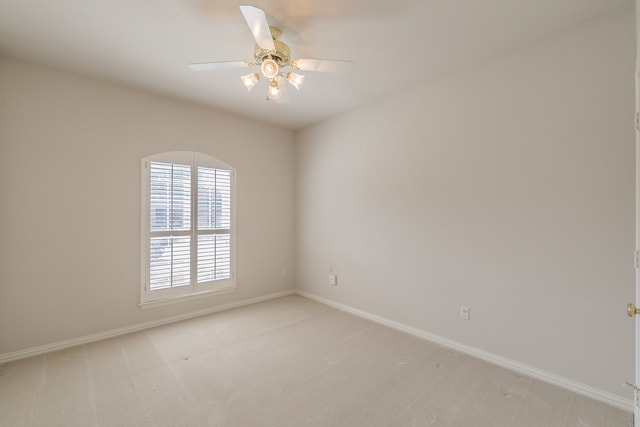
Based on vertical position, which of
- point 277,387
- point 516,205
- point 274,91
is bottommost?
point 277,387

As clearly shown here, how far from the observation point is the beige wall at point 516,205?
1.88 m

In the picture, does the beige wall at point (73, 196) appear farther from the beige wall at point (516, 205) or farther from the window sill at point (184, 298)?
the beige wall at point (516, 205)

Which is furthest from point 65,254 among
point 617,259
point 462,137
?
point 617,259

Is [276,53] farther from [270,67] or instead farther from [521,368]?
[521,368]

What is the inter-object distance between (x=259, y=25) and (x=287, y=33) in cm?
55

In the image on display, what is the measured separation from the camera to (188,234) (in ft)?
11.1

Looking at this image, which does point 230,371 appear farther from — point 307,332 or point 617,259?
point 617,259

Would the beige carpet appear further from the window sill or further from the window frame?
the window frame

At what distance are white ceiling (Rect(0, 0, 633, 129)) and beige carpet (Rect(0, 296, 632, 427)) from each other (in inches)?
106

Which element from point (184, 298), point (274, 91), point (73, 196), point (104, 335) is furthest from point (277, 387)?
point (73, 196)

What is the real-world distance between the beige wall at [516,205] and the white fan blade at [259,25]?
5.84 ft

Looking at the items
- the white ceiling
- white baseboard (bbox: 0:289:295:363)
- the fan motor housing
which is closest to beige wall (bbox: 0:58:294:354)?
white baseboard (bbox: 0:289:295:363)

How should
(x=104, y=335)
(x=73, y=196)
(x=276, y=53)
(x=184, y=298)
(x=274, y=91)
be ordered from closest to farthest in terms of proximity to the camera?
1. (x=276, y=53)
2. (x=274, y=91)
3. (x=73, y=196)
4. (x=104, y=335)
5. (x=184, y=298)

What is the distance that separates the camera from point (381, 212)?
10.8ft
